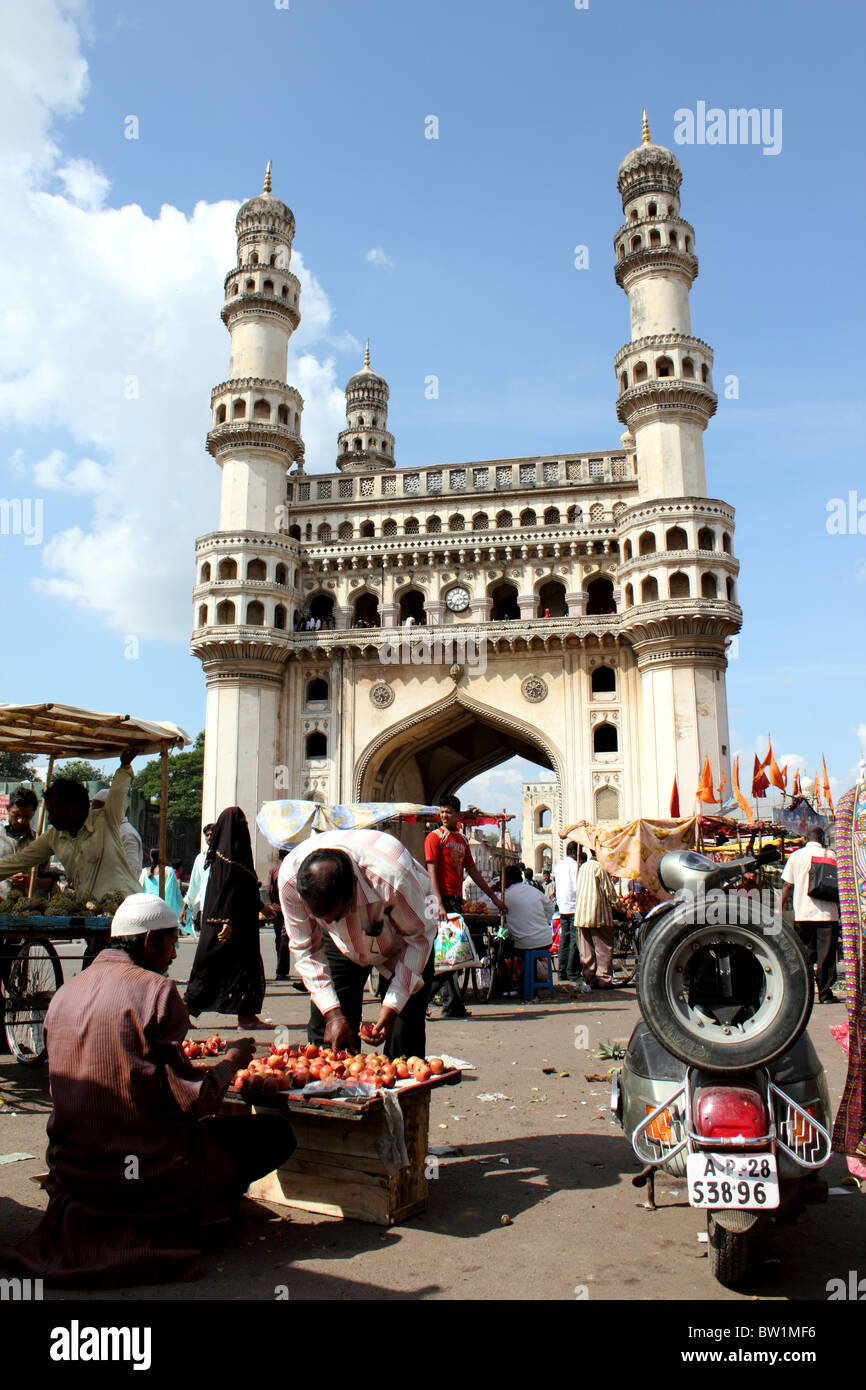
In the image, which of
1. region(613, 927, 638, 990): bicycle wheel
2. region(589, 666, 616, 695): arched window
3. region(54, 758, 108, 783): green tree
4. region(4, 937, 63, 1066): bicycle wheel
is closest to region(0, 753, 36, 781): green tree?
region(54, 758, 108, 783): green tree

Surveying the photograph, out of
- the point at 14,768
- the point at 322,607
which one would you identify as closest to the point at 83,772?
Answer: the point at 14,768

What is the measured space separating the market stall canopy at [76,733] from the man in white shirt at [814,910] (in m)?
6.22

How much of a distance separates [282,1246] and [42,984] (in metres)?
3.94

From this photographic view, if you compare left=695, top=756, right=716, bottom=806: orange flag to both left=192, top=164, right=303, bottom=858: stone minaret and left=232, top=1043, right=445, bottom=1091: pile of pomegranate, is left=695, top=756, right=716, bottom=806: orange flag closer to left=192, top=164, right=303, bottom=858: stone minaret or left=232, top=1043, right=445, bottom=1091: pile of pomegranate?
left=192, top=164, right=303, bottom=858: stone minaret

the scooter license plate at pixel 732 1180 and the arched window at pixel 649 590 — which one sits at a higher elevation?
the arched window at pixel 649 590

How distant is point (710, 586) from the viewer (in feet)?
83.1

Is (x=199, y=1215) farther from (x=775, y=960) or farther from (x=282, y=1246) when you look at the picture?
(x=775, y=960)

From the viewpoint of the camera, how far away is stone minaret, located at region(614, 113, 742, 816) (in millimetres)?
24478

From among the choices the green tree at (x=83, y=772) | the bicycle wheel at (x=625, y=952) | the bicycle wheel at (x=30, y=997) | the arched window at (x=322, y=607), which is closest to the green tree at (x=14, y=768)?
the green tree at (x=83, y=772)

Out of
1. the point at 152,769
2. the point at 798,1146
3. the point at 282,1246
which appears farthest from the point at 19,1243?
the point at 152,769

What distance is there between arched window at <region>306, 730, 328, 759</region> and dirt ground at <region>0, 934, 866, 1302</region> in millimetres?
22433

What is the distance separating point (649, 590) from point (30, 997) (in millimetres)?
21643

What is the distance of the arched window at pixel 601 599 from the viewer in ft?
93.7

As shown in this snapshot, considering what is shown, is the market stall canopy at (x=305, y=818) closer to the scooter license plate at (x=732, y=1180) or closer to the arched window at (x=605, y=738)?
the arched window at (x=605, y=738)
